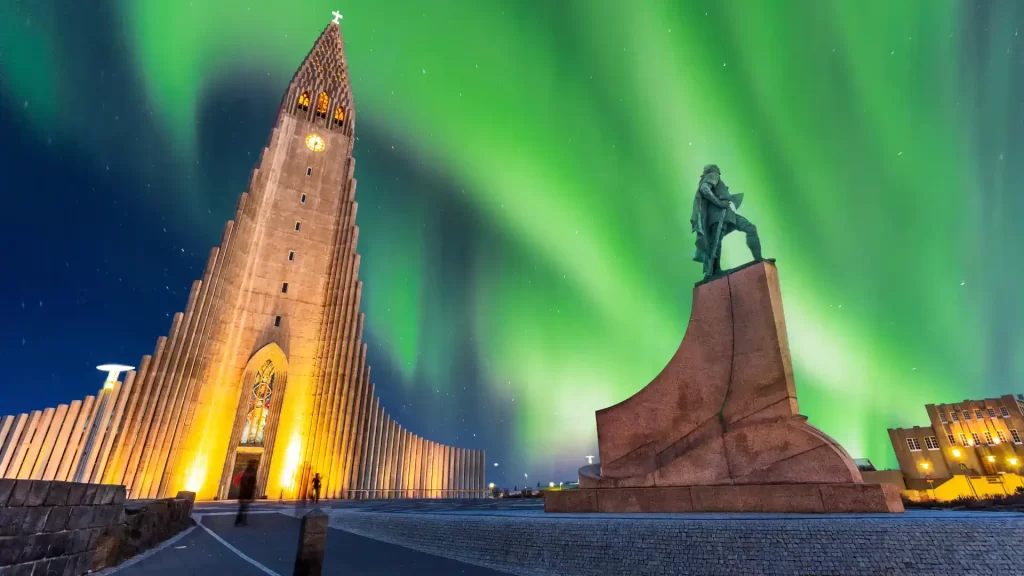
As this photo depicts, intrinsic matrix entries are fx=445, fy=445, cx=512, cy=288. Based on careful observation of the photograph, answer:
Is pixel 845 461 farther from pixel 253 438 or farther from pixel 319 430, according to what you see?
pixel 253 438

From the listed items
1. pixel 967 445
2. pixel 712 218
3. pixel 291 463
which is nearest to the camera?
pixel 712 218

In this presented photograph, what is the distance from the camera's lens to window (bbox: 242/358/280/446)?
24125 millimetres

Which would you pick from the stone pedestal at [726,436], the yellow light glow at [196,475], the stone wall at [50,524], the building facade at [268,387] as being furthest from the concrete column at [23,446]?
the stone pedestal at [726,436]

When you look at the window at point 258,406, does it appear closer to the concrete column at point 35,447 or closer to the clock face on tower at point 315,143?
the concrete column at point 35,447

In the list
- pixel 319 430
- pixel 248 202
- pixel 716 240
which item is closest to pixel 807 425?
pixel 716 240

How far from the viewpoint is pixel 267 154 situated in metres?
29.5

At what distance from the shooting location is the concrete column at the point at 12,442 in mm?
21203

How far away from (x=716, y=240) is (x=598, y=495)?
18.3ft

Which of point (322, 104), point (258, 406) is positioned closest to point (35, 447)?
point (258, 406)

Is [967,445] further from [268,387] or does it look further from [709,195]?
[268,387]

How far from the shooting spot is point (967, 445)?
43531 millimetres

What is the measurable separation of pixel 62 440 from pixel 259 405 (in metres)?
8.30

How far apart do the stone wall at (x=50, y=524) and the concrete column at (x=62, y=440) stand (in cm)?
2327

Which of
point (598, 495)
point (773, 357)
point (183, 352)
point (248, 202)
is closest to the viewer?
point (773, 357)
